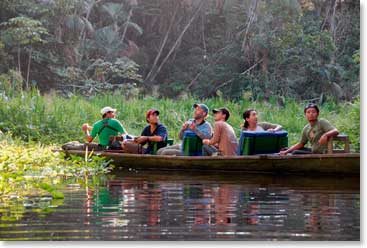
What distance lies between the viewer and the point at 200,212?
5430 millimetres

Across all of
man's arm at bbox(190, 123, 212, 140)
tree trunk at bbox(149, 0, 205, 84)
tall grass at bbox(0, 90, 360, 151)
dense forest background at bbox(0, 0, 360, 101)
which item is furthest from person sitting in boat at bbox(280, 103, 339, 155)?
tree trunk at bbox(149, 0, 205, 84)

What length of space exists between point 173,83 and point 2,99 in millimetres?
5092

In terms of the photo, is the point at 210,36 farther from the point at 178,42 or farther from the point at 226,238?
the point at 226,238

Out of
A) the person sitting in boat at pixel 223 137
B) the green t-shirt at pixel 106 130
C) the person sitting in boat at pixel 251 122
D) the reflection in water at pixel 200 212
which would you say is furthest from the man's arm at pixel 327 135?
the green t-shirt at pixel 106 130

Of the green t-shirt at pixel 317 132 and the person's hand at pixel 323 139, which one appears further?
the green t-shirt at pixel 317 132

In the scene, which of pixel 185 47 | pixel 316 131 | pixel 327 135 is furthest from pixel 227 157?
pixel 185 47

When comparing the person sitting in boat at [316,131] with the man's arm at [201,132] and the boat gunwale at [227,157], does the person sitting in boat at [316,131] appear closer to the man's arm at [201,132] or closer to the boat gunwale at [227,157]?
the boat gunwale at [227,157]

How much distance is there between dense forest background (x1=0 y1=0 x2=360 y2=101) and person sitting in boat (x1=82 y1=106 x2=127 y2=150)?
604cm

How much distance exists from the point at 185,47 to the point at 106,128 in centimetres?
858

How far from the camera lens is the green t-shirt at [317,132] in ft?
25.4

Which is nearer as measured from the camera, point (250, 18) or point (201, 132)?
point (201, 132)

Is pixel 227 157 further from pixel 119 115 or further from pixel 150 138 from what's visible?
pixel 119 115

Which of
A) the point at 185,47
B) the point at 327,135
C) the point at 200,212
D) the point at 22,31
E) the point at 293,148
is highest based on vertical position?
the point at 22,31

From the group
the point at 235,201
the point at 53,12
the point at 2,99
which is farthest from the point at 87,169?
the point at 53,12
